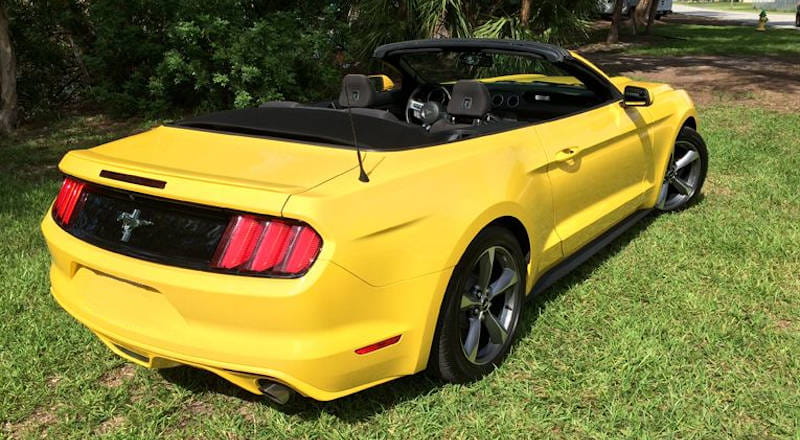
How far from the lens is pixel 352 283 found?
2199 mm

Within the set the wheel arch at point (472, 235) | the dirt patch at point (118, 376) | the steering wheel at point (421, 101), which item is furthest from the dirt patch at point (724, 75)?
the dirt patch at point (118, 376)

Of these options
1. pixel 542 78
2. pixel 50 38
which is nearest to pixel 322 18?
pixel 50 38

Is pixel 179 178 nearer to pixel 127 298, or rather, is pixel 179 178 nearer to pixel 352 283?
pixel 127 298

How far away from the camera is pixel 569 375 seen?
2984mm

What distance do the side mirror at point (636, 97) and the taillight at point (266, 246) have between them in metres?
2.56

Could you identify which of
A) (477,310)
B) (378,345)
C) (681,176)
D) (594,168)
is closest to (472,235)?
(477,310)

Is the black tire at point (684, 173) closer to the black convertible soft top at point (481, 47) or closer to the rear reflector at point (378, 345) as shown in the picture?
the black convertible soft top at point (481, 47)

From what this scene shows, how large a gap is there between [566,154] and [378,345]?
1526 mm

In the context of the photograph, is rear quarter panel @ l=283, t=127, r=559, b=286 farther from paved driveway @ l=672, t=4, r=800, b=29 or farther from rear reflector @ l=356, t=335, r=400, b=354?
paved driveway @ l=672, t=4, r=800, b=29

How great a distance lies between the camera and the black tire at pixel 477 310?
2600 mm

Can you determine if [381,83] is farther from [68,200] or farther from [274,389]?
[274,389]

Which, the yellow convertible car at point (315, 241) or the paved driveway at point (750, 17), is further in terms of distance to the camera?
the paved driveway at point (750, 17)

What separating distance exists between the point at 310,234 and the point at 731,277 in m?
2.95

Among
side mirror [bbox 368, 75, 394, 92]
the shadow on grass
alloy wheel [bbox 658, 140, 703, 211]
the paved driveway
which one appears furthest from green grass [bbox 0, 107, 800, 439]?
the paved driveway
